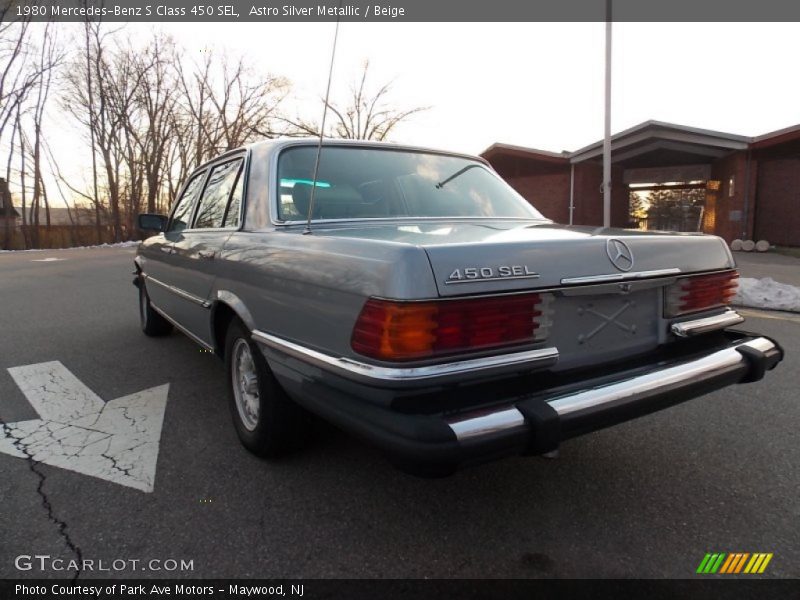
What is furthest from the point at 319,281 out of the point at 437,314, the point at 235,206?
the point at 235,206

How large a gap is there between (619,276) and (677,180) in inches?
838

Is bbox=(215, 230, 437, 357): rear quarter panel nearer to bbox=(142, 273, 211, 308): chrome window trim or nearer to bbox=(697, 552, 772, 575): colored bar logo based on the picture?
bbox=(142, 273, 211, 308): chrome window trim

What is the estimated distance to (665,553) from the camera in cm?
194

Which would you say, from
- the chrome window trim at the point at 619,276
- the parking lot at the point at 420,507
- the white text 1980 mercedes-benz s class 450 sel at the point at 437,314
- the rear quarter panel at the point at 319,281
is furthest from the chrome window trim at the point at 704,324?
the rear quarter panel at the point at 319,281

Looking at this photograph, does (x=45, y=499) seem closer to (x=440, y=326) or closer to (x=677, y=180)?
(x=440, y=326)

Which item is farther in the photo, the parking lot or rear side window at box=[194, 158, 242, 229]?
rear side window at box=[194, 158, 242, 229]

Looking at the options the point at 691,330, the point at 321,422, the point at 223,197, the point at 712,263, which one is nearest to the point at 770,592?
the point at 691,330

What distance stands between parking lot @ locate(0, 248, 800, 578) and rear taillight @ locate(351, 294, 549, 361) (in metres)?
0.83

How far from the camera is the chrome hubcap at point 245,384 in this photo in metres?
2.70

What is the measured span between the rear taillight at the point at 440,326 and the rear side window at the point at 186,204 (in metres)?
2.81

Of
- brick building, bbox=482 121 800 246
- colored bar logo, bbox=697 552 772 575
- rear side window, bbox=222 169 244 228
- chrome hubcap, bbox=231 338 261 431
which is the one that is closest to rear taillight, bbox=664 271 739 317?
colored bar logo, bbox=697 552 772 575

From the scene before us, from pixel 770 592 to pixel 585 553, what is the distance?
1.93ft

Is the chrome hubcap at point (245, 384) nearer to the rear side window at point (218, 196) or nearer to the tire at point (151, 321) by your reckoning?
the rear side window at point (218, 196)

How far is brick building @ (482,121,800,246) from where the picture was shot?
16.7 metres
